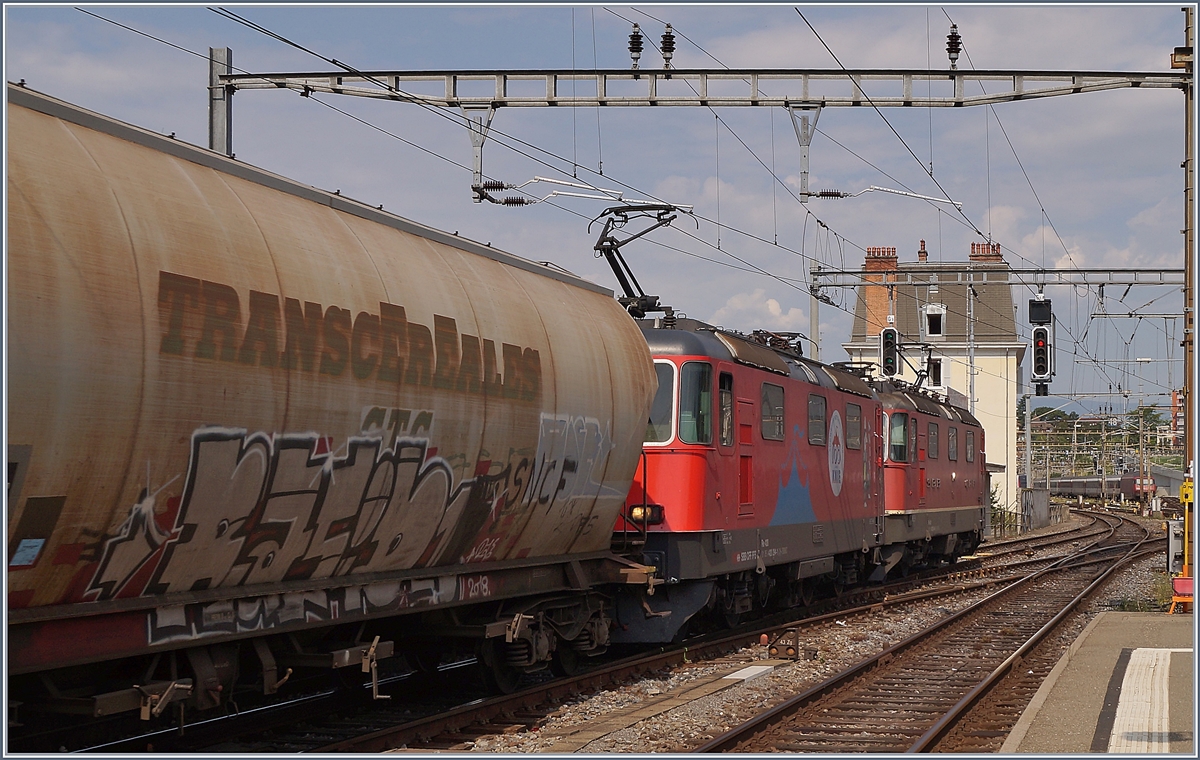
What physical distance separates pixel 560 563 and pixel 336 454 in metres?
3.78

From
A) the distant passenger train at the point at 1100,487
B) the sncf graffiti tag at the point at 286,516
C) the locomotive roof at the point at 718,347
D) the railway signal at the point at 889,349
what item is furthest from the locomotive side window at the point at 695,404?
the distant passenger train at the point at 1100,487

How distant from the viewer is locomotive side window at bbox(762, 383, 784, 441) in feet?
45.8

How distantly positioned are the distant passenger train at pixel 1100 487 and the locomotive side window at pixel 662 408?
77.6 meters

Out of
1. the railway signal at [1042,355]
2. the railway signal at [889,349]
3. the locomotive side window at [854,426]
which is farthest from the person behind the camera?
the railway signal at [889,349]

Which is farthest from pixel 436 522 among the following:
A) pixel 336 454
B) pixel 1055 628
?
pixel 1055 628

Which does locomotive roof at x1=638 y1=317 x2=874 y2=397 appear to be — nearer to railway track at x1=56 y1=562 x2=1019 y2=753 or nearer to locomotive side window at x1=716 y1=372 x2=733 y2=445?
locomotive side window at x1=716 y1=372 x2=733 y2=445

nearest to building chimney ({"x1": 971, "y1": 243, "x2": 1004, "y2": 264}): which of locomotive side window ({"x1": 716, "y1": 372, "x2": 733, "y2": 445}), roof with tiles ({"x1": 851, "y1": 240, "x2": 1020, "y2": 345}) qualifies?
roof with tiles ({"x1": 851, "y1": 240, "x2": 1020, "y2": 345})

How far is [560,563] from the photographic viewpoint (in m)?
10.5

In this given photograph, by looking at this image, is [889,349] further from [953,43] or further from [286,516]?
[286,516]

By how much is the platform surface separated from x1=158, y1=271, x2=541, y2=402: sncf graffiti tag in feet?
14.7

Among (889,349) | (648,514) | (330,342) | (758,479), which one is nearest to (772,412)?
(758,479)

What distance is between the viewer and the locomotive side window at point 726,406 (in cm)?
1269

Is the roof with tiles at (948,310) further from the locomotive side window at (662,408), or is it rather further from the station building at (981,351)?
the locomotive side window at (662,408)

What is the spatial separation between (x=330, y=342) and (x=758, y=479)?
300 inches
